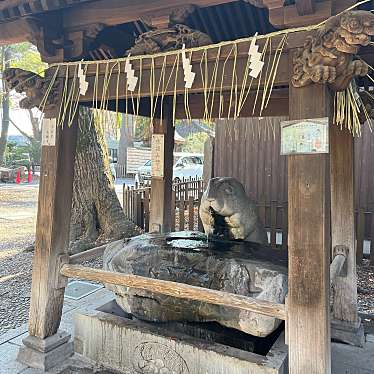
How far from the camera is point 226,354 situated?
2.52 m

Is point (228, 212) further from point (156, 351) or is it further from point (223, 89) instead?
point (156, 351)

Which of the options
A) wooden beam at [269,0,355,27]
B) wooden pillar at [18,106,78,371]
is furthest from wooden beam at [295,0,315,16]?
wooden pillar at [18,106,78,371]

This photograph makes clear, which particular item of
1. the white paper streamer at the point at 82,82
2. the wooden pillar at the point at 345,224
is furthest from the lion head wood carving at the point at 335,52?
the white paper streamer at the point at 82,82

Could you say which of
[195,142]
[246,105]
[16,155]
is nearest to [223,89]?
[246,105]

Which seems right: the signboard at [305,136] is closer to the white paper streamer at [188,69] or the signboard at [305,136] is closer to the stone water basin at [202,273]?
the white paper streamer at [188,69]

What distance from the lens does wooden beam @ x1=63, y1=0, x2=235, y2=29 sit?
2.53 metres

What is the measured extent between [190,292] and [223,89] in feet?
4.72

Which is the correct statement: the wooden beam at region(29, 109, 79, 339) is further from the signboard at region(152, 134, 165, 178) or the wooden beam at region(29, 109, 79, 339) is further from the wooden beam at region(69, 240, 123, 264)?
the signboard at region(152, 134, 165, 178)

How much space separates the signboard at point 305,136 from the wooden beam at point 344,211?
54.1 inches

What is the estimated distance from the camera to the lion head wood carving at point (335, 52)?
1841 mm

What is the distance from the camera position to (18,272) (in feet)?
19.5

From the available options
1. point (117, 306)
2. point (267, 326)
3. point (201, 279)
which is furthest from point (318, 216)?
point (117, 306)

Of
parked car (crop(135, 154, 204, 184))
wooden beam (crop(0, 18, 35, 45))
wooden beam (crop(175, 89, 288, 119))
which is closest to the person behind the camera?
wooden beam (crop(0, 18, 35, 45))

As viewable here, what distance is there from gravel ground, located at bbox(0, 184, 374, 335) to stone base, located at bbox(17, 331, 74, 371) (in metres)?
0.75
